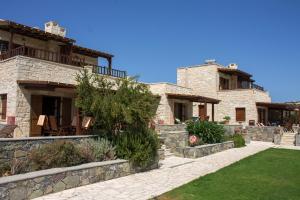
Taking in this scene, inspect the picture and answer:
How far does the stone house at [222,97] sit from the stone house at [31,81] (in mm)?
9916

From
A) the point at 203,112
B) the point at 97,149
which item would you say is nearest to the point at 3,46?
the point at 97,149

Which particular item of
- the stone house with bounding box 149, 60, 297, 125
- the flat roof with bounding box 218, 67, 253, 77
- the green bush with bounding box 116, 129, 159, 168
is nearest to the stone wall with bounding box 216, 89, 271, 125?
the stone house with bounding box 149, 60, 297, 125

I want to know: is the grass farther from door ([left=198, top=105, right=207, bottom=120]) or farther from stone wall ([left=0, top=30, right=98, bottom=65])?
stone wall ([left=0, top=30, right=98, bottom=65])

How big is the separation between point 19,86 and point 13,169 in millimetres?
7322

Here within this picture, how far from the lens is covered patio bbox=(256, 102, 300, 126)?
3019 centimetres

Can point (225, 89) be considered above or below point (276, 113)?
above

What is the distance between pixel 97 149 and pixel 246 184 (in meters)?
5.21

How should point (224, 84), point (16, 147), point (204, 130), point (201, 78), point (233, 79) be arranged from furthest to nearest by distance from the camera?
point (233, 79), point (224, 84), point (201, 78), point (204, 130), point (16, 147)

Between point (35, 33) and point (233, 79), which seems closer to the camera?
point (35, 33)

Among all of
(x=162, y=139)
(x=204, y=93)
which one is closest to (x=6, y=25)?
(x=162, y=139)

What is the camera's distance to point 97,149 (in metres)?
10.9

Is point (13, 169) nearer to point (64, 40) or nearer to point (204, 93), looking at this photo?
point (64, 40)

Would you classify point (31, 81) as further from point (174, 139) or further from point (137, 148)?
point (174, 139)

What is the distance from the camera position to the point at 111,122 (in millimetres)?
12156
